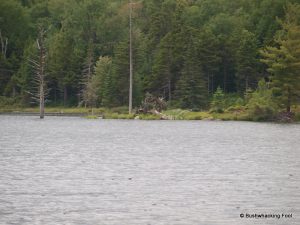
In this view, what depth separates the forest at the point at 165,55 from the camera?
80812mm

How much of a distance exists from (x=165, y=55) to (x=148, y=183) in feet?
255

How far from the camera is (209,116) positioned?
261 ft

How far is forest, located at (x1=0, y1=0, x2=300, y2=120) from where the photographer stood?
265 feet

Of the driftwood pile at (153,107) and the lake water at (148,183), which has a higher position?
the driftwood pile at (153,107)

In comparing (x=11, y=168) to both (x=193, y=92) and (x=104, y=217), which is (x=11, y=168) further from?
(x=193, y=92)

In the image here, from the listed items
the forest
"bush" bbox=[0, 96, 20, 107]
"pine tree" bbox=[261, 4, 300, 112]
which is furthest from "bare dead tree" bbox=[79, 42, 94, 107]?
"pine tree" bbox=[261, 4, 300, 112]

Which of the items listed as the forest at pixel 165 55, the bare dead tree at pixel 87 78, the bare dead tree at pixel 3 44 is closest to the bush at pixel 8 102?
the forest at pixel 165 55

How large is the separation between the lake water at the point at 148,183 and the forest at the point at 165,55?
40.3 meters

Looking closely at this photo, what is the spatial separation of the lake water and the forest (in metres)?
40.3

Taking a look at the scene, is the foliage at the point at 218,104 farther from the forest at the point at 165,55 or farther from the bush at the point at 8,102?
the bush at the point at 8,102

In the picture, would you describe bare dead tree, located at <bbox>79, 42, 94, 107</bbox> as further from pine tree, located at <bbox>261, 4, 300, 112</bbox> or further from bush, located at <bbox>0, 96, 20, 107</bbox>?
pine tree, located at <bbox>261, 4, 300, 112</bbox>

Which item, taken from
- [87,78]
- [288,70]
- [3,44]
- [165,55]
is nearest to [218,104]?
[288,70]

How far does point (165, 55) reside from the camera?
99625 millimetres

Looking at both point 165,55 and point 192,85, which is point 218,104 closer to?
point 192,85
